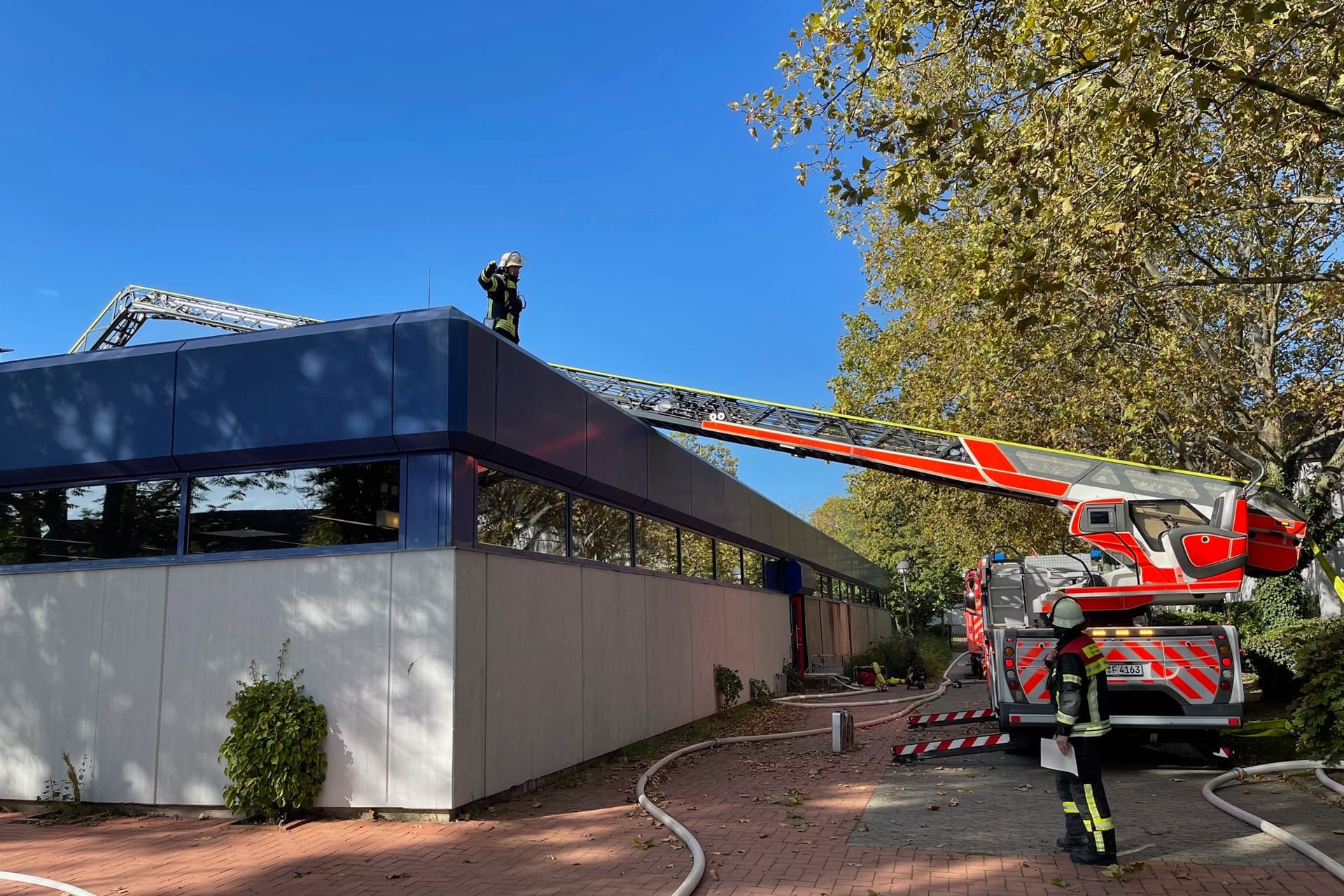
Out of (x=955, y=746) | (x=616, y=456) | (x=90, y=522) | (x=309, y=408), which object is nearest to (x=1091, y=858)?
(x=955, y=746)

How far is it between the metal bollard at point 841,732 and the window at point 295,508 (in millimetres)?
6392

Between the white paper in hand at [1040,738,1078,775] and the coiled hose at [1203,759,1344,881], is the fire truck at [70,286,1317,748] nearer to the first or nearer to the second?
the coiled hose at [1203,759,1344,881]

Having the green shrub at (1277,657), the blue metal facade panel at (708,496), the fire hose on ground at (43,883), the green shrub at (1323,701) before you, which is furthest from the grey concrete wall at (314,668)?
the green shrub at (1277,657)

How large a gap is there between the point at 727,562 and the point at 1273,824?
1143cm

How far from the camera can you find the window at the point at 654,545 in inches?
530

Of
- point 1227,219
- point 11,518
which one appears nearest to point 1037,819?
point 11,518

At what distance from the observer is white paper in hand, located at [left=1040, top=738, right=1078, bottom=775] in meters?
6.73

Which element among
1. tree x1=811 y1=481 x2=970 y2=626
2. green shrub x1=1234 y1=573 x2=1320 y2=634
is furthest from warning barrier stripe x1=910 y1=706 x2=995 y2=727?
tree x1=811 y1=481 x2=970 y2=626

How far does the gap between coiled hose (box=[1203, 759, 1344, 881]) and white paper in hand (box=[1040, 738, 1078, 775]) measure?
4.99ft

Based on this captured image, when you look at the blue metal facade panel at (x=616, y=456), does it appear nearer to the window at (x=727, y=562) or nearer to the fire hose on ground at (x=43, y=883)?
the window at (x=727, y=562)

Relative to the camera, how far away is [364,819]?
8.41m

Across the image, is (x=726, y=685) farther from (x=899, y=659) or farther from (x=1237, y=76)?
(x=1237, y=76)

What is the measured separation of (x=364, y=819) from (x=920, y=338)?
836 inches

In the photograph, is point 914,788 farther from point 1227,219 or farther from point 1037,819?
point 1227,219
